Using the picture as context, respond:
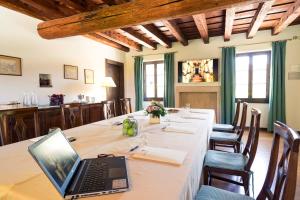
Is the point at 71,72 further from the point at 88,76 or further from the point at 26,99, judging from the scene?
the point at 26,99

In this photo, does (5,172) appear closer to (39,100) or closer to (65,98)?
(39,100)

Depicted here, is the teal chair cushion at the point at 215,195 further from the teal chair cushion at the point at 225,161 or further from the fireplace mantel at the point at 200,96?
the fireplace mantel at the point at 200,96

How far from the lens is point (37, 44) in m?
3.39

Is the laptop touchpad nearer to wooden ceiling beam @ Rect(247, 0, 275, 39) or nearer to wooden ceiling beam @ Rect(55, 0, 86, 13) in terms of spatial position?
wooden ceiling beam @ Rect(55, 0, 86, 13)

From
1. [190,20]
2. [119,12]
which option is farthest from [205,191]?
[190,20]

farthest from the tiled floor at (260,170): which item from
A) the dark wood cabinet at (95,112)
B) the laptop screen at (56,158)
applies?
the dark wood cabinet at (95,112)

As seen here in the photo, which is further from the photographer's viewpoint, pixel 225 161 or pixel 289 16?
pixel 289 16

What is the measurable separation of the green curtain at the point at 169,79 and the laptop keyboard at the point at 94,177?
4.60 m

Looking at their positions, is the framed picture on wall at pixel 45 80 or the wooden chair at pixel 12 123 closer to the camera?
the wooden chair at pixel 12 123

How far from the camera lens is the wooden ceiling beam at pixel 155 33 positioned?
12.8 feet

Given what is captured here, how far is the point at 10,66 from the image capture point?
2932 millimetres

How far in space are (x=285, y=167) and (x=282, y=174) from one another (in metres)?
0.04

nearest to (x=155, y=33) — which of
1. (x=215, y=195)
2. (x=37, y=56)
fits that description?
(x=37, y=56)

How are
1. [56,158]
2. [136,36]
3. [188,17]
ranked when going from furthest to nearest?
[136,36]
[188,17]
[56,158]
